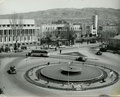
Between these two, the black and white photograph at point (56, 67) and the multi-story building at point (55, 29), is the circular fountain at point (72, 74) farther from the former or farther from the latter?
the multi-story building at point (55, 29)

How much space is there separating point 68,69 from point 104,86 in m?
2.03

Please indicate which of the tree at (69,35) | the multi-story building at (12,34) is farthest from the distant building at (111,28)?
the multi-story building at (12,34)

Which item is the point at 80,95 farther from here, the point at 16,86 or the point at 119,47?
the point at 119,47

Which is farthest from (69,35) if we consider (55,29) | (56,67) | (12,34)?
(56,67)

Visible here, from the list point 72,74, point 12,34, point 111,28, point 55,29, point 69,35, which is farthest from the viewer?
point 55,29

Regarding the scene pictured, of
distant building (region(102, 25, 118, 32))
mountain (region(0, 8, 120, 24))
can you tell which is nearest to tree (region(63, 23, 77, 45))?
distant building (region(102, 25, 118, 32))

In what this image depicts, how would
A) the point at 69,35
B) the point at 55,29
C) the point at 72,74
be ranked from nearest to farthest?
the point at 72,74, the point at 69,35, the point at 55,29

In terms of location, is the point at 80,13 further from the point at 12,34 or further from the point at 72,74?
the point at 72,74

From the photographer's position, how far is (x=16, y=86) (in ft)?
25.3

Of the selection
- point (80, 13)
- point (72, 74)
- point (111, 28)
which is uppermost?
point (80, 13)

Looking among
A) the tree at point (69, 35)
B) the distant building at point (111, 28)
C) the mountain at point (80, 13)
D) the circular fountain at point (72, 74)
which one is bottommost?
the circular fountain at point (72, 74)

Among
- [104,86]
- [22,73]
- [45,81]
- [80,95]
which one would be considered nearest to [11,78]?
[22,73]

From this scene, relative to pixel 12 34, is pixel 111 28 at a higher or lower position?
higher

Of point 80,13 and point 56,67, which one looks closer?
point 56,67
